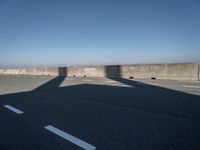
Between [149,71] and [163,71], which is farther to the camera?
[149,71]

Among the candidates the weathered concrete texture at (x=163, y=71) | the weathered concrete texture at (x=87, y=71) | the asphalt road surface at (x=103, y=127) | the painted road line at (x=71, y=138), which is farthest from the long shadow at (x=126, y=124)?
the weathered concrete texture at (x=87, y=71)

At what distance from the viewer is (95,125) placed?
14.9 ft

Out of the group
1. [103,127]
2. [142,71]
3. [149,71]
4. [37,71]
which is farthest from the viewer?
[37,71]

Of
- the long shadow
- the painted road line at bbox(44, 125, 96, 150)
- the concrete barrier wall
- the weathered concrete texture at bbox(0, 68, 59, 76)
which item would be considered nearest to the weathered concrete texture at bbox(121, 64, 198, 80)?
the concrete barrier wall

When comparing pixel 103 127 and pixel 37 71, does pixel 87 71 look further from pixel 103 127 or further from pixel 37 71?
pixel 103 127

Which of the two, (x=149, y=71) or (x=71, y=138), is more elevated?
(x=149, y=71)

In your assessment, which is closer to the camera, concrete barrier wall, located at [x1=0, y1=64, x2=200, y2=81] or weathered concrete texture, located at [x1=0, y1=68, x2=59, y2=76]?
concrete barrier wall, located at [x1=0, y1=64, x2=200, y2=81]

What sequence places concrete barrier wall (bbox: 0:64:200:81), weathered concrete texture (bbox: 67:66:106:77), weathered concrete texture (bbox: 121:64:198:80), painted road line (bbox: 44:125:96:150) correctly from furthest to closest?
weathered concrete texture (bbox: 67:66:106:77) < concrete barrier wall (bbox: 0:64:200:81) < weathered concrete texture (bbox: 121:64:198:80) < painted road line (bbox: 44:125:96:150)

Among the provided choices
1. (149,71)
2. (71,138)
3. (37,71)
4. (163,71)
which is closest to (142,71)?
(149,71)

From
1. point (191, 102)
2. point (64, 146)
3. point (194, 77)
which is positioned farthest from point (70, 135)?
point (194, 77)

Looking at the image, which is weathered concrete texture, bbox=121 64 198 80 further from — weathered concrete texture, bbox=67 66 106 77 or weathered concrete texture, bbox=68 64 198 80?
weathered concrete texture, bbox=67 66 106 77

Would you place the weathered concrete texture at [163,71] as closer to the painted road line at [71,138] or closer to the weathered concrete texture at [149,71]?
the weathered concrete texture at [149,71]

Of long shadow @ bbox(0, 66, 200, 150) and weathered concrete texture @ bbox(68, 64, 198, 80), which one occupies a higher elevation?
weathered concrete texture @ bbox(68, 64, 198, 80)

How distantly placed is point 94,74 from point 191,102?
16.0 metres
